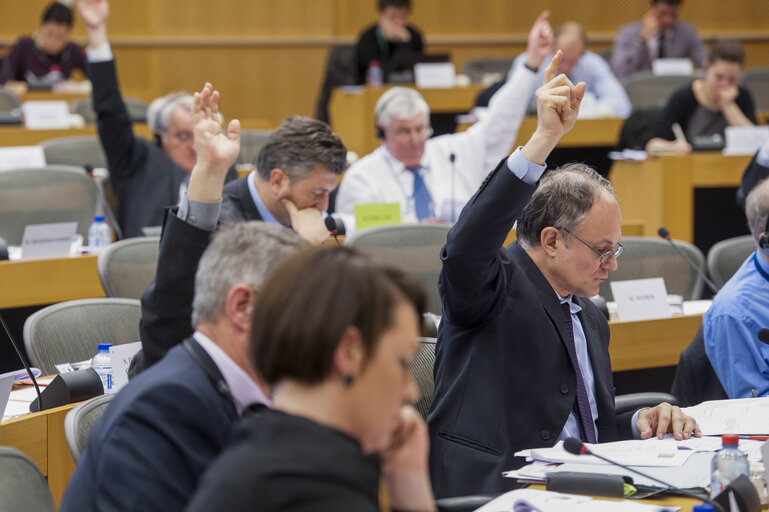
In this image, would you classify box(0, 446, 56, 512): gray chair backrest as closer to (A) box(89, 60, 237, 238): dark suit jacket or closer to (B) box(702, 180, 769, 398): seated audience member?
(B) box(702, 180, 769, 398): seated audience member

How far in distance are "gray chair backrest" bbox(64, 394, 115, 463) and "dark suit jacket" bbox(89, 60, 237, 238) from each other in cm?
281

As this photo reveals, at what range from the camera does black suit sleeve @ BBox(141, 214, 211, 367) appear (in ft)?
6.91

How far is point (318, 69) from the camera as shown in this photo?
1012 cm

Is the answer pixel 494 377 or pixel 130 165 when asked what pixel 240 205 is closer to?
pixel 494 377

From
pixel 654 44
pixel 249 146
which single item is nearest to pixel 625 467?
pixel 249 146

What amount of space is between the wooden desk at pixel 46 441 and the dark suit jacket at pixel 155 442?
27.7 inches

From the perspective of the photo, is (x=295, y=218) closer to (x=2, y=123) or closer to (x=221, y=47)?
(x=2, y=123)

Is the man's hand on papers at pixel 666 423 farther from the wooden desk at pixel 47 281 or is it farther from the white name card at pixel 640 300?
the wooden desk at pixel 47 281

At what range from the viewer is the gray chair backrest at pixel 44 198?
15.5ft

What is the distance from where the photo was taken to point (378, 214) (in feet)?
14.1

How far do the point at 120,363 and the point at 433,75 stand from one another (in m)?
5.51

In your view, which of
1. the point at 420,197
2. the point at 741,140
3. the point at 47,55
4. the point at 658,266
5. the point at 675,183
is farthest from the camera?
the point at 47,55

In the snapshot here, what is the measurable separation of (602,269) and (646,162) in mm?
3462

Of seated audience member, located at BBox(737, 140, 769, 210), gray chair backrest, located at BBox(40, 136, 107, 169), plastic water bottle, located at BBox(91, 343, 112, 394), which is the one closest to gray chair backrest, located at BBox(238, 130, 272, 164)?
gray chair backrest, located at BBox(40, 136, 107, 169)
